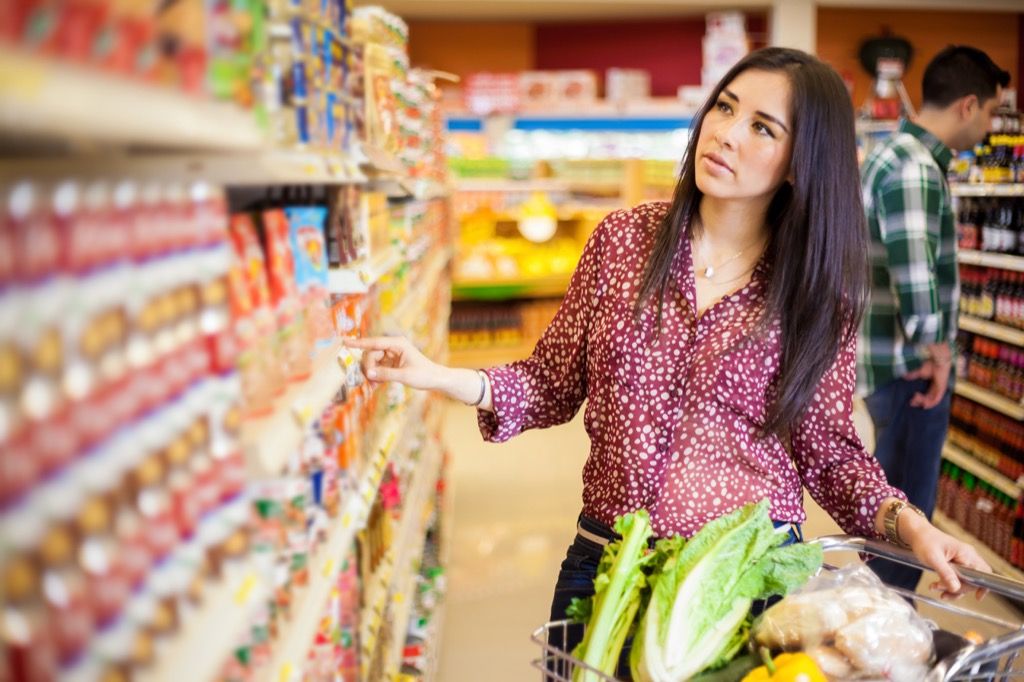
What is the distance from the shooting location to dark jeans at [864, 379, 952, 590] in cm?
356

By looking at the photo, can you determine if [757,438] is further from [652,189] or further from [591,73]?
[591,73]

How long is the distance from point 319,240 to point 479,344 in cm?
687

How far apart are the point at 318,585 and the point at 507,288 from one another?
7.21 metres

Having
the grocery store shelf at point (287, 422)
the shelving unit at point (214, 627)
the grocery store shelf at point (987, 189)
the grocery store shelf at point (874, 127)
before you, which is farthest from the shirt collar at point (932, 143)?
the grocery store shelf at point (874, 127)

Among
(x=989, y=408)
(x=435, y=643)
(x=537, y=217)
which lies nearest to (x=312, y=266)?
(x=435, y=643)

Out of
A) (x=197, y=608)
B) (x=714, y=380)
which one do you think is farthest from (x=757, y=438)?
(x=197, y=608)

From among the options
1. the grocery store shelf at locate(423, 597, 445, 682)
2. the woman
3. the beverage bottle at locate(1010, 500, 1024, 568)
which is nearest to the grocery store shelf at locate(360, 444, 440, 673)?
the grocery store shelf at locate(423, 597, 445, 682)

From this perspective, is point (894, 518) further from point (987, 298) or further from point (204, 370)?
point (987, 298)

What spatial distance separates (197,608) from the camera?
1.00 m

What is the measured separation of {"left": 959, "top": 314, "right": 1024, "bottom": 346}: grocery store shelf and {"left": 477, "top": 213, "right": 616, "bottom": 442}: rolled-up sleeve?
316 cm

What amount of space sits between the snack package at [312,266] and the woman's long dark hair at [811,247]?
0.63m

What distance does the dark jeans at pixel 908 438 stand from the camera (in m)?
3.56

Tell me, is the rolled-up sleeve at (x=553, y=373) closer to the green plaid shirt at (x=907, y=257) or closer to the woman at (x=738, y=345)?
the woman at (x=738, y=345)

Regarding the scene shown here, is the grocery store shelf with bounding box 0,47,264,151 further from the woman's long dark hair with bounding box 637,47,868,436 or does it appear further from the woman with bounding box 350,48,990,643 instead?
the woman's long dark hair with bounding box 637,47,868,436
